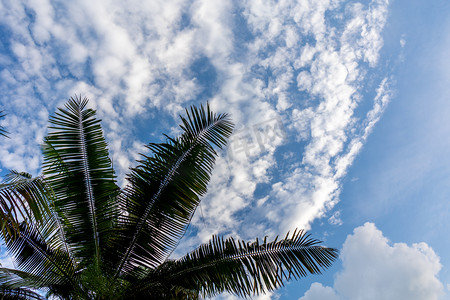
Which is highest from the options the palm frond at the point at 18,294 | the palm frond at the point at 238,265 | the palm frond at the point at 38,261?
the palm frond at the point at 38,261

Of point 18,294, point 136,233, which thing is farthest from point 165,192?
point 18,294

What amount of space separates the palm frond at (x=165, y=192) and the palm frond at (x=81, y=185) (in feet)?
1.12

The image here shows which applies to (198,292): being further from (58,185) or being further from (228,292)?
(58,185)

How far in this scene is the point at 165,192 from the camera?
5012 millimetres

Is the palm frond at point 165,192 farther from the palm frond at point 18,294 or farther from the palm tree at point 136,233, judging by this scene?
the palm frond at point 18,294

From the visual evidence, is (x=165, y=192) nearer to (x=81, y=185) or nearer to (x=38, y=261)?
(x=81, y=185)

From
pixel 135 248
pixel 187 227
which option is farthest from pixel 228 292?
pixel 135 248

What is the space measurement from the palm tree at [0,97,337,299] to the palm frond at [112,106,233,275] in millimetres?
17

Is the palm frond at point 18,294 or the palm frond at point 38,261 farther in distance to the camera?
the palm frond at point 38,261

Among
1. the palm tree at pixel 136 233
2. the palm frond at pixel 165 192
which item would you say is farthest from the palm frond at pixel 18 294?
the palm frond at pixel 165 192

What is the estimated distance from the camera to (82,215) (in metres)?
4.82

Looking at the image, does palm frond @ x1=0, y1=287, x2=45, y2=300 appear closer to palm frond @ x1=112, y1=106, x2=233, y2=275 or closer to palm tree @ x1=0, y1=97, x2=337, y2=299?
palm tree @ x1=0, y1=97, x2=337, y2=299

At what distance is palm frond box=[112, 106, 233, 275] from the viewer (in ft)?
16.4

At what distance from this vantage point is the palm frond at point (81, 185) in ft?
15.5
